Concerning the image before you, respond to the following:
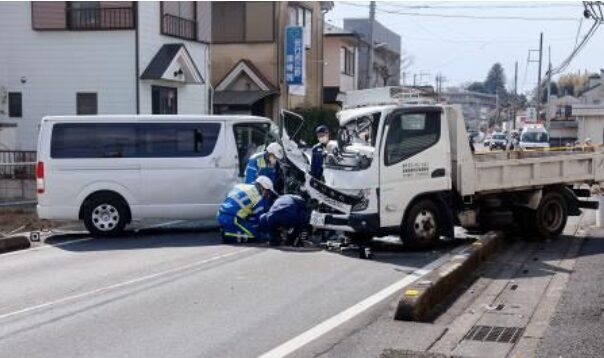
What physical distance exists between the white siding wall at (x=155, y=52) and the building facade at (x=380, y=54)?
1113 inches

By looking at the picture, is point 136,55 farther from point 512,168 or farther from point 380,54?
point 380,54

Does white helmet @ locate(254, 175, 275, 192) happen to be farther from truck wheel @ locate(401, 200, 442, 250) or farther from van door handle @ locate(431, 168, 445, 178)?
van door handle @ locate(431, 168, 445, 178)

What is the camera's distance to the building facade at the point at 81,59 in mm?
23734

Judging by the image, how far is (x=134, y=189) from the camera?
14.1m

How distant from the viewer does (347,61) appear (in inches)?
1949

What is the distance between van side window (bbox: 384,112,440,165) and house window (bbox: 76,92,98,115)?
592 inches

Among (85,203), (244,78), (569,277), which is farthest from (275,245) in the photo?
(244,78)

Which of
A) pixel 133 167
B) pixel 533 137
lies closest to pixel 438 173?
pixel 133 167

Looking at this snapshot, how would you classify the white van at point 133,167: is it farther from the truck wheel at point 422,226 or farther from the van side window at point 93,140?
the truck wheel at point 422,226

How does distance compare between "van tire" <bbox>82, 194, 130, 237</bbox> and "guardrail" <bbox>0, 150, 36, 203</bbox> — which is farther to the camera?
"guardrail" <bbox>0, 150, 36, 203</bbox>

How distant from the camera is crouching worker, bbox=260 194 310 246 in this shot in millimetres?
12367

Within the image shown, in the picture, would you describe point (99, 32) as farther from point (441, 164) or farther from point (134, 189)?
point (441, 164)

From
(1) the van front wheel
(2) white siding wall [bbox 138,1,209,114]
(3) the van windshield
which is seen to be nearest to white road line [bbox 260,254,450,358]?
(1) the van front wheel

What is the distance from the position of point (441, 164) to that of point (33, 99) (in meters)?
16.8
